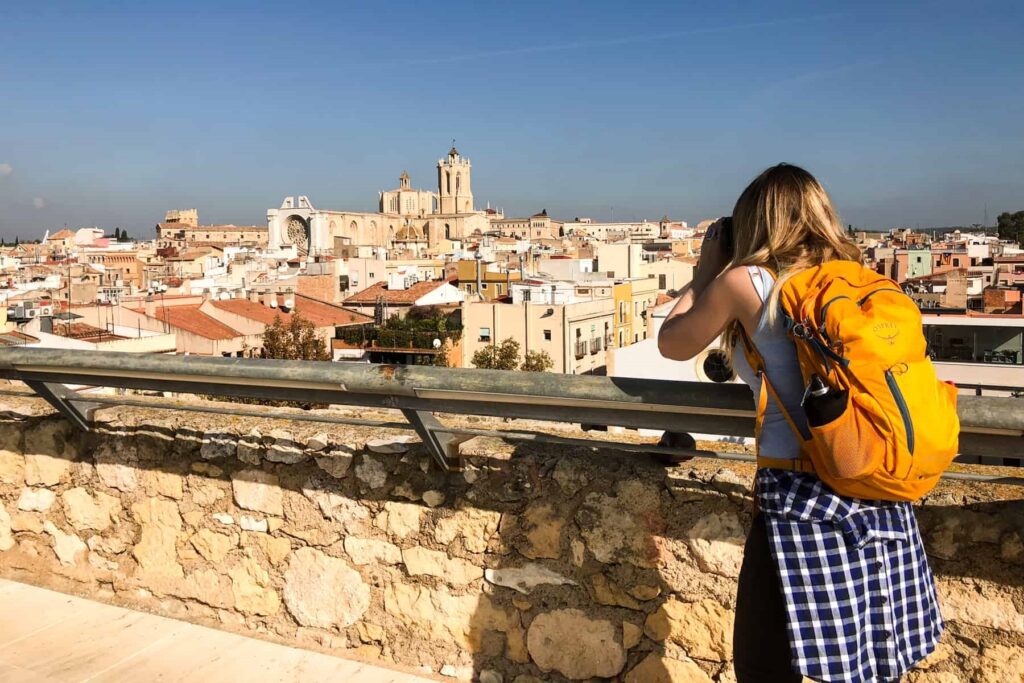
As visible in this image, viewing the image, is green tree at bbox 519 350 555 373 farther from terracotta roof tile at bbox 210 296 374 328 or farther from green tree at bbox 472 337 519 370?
terracotta roof tile at bbox 210 296 374 328

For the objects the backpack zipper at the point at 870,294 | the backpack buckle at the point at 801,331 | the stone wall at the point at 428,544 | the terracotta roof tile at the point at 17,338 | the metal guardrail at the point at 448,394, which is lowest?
the terracotta roof tile at the point at 17,338

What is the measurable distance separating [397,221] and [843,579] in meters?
137

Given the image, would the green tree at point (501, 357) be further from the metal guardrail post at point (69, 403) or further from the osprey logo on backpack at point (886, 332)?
the osprey logo on backpack at point (886, 332)

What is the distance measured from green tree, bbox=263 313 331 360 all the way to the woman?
23.7 metres

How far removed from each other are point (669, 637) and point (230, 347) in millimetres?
25764

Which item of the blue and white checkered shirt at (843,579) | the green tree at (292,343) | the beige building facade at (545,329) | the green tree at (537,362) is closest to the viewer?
the blue and white checkered shirt at (843,579)

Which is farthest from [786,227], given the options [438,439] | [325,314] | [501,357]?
[325,314]

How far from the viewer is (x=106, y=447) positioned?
10.6ft

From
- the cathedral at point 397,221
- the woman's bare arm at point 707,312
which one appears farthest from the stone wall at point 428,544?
the cathedral at point 397,221

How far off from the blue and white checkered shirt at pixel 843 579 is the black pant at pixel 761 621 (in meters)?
0.06

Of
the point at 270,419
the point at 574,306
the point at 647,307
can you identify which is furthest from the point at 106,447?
the point at 647,307

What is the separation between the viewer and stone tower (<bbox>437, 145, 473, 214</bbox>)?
14925 centimetres

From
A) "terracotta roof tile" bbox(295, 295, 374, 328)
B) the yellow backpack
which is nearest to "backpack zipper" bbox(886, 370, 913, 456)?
the yellow backpack

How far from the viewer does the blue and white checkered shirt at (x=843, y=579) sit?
1.67 metres
